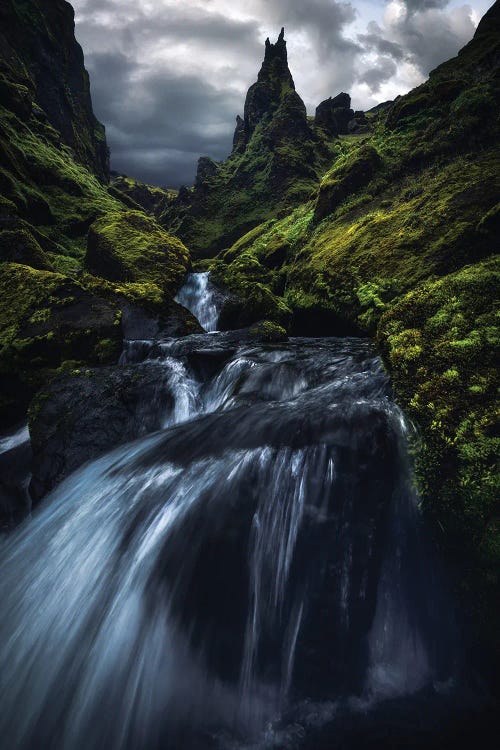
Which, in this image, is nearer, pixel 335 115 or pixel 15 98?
pixel 15 98

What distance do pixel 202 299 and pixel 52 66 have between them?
2711 inches

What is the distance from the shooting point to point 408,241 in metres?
11.8

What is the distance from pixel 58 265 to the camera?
59.8ft

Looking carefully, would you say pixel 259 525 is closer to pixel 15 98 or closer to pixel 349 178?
pixel 349 178

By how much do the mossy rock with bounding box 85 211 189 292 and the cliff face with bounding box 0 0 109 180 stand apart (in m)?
27.0

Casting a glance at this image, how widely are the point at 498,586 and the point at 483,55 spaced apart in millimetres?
24447

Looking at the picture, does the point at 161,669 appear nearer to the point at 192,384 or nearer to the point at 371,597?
the point at 371,597

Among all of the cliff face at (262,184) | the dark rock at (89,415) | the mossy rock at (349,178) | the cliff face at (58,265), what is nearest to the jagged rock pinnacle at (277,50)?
the cliff face at (262,184)

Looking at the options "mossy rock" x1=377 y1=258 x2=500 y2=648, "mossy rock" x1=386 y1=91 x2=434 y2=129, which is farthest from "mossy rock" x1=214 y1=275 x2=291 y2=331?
"mossy rock" x1=386 y1=91 x2=434 y2=129

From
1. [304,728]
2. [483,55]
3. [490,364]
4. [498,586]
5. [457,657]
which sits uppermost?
[483,55]

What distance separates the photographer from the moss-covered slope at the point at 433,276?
3.40 metres

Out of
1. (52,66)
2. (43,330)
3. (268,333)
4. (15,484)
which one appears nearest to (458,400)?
(15,484)

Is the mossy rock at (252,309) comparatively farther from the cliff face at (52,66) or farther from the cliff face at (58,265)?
the cliff face at (52,66)

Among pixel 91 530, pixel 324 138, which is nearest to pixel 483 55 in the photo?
pixel 91 530
